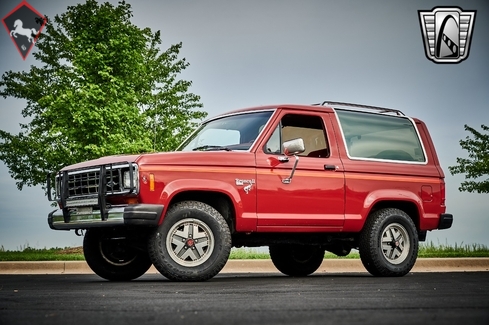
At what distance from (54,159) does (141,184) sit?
639 inches


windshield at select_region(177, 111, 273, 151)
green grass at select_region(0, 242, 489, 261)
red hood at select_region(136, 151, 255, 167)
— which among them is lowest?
green grass at select_region(0, 242, 489, 261)

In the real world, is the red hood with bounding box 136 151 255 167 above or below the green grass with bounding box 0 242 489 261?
above

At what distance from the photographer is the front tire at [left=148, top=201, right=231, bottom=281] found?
864 centimetres

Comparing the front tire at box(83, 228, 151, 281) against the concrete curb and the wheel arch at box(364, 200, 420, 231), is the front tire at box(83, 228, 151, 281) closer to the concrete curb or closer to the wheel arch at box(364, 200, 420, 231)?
the wheel arch at box(364, 200, 420, 231)

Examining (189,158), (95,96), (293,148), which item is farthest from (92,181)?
(95,96)

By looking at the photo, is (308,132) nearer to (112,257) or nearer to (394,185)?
(394,185)

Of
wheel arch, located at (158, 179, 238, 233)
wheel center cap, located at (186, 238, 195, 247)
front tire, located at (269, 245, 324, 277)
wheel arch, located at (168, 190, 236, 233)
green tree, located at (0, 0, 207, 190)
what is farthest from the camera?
green tree, located at (0, 0, 207, 190)

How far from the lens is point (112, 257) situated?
10.0 meters

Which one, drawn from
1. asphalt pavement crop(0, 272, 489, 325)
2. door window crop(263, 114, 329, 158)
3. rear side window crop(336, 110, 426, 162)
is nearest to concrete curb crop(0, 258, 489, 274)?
rear side window crop(336, 110, 426, 162)

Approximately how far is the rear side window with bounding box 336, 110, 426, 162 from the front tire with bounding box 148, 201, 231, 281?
2.60 m

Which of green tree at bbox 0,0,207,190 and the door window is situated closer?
the door window

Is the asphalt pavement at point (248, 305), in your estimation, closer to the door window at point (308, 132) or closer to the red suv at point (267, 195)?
the red suv at point (267, 195)

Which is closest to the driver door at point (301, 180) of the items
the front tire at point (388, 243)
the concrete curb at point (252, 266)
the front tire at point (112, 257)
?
the front tire at point (388, 243)

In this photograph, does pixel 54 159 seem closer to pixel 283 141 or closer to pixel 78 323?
pixel 283 141
